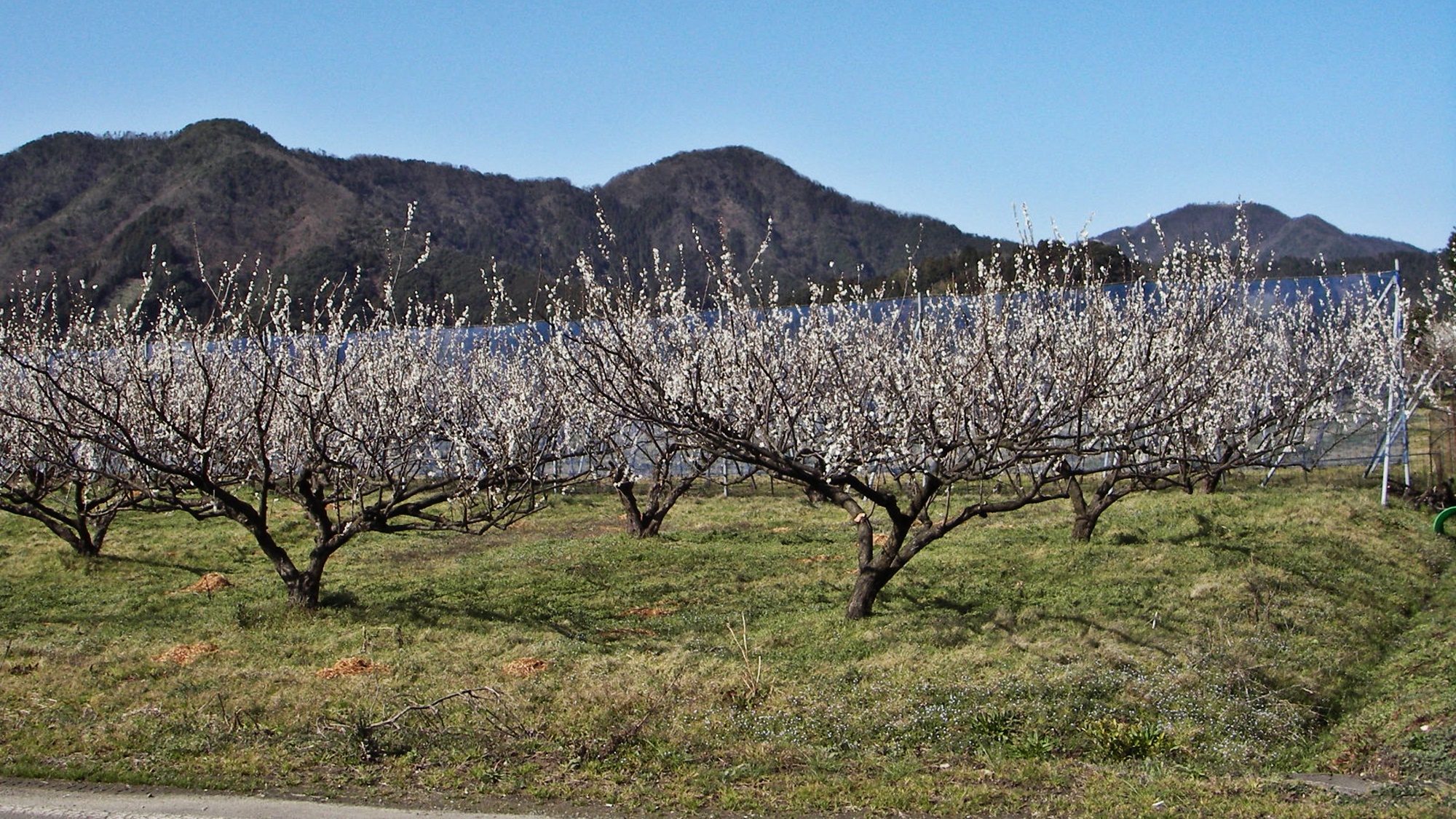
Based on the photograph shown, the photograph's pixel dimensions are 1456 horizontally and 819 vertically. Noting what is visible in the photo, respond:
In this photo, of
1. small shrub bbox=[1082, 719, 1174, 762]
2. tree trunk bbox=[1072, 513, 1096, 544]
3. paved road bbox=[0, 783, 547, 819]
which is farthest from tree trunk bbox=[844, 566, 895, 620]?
paved road bbox=[0, 783, 547, 819]

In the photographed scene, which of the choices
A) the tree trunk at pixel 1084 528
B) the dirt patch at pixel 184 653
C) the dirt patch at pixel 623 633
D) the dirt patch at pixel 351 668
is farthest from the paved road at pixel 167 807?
the tree trunk at pixel 1084 528

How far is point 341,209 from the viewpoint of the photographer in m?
85.9

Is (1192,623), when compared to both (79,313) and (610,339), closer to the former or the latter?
(610,339)

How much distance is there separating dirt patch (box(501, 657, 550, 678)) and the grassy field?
40 mm

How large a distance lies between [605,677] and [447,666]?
1.59 meters

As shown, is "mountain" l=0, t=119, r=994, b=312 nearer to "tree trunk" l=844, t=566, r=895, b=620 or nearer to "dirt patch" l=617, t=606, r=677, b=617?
"dirt patch" l=617, t=606, r=677, b=617

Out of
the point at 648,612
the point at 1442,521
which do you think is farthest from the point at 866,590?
the point at 1442,521

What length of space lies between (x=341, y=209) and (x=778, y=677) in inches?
3343

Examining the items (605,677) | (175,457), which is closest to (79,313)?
(175,457)

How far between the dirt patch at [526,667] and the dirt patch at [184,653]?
299 cm

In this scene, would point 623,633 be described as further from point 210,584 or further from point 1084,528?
point 1084,528

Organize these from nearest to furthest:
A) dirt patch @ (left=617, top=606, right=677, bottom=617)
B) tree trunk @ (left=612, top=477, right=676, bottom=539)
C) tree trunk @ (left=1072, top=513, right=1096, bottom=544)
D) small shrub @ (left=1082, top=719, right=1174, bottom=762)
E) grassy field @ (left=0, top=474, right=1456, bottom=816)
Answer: grassy field @ (left=0, top=474, right=1456, bottom=816)
small shrub @ (left=1082, top=719, right=1174, bottom=762)
dirt patch @ (left=617, top=606, right=677, bottom=617)
tree trunk @ (left=1072, top=513, right=1096, bottom=544)
tree trunk @ (left=612, top=477, right=676, bottom=539)

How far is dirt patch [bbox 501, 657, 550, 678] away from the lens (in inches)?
375

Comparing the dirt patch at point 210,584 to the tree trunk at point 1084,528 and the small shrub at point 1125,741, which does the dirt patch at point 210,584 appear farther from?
the tree trunk at point 1084,528
